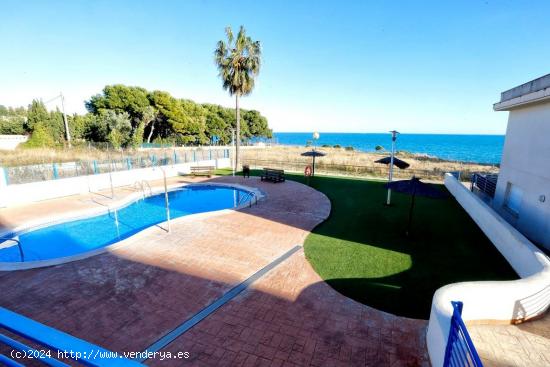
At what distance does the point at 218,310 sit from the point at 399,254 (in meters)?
5.83

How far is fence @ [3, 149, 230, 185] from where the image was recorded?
13.9m

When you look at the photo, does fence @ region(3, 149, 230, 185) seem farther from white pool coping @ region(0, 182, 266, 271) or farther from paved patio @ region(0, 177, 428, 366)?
paved patio @ region(0, 177, 428, 366)

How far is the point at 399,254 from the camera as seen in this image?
858 cm

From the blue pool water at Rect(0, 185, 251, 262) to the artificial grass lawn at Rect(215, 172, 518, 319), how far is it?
285 inches

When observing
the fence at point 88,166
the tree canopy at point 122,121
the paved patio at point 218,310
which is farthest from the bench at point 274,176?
the tree canopy at point 122,121

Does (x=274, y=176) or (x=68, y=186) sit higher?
(x=274, y=176)

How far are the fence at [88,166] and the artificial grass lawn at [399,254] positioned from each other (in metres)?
14.7

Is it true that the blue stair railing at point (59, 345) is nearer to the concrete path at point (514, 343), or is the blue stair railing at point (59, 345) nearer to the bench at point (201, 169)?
the concrete path at point (514, 343)

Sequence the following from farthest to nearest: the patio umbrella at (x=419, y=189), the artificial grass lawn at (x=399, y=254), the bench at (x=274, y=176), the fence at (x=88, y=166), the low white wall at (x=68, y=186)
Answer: the bench at (x=274, y=176) < the fence at (x=88, y=166) < the low white wall at (x=68, y=186) < the patio umbrella at (x=419, y=189) < the artificial grass lawn at (x=399, y=254)

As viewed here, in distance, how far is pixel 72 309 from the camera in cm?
590

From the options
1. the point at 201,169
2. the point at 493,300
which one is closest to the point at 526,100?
the point at 493,300

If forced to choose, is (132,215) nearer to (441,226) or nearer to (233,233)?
(233,233)

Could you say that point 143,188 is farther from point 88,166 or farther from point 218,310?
point 218,310

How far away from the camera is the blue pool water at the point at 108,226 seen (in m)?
9.70
